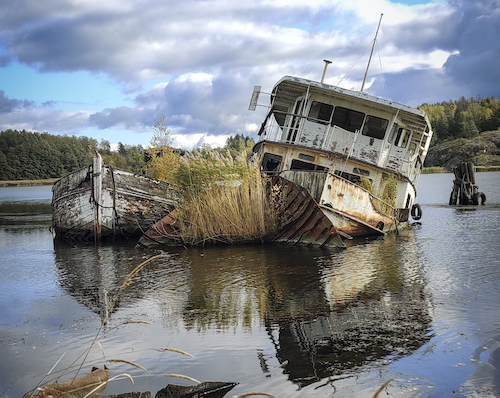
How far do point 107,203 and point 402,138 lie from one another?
33.8 feet

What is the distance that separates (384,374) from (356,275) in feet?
16.1

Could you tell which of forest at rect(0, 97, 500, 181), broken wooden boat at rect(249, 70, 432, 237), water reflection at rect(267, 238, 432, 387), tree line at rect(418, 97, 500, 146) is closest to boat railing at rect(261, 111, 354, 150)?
broken wooden boat at rect(249, 70, 432, 237)

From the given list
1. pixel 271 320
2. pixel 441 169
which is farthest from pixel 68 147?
pixel 271 320

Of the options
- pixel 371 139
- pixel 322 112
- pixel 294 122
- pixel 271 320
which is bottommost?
pixel 271 320

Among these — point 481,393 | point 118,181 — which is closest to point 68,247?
point 118,181

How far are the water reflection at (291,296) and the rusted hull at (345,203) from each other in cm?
118

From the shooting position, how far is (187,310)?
6.87 meters

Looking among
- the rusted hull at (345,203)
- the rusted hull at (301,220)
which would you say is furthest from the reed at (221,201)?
the rusted hull at (345,203)

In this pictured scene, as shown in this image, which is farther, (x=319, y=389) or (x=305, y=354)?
(x=305, y=354)

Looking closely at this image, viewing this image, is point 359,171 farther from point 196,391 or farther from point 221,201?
point 196,391

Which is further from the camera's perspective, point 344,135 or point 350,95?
point 344,135

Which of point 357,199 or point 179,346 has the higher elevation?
point 357,199

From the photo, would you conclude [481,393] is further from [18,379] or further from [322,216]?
[322,216]

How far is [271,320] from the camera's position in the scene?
247 inches
